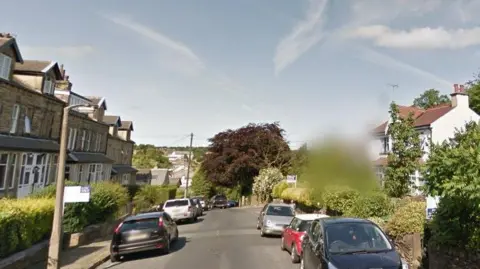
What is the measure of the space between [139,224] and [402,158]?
14351 mm

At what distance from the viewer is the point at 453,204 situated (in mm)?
7520

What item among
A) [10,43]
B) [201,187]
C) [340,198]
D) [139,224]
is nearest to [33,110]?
[10,43]

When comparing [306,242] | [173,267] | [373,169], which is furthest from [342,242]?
[373,169]

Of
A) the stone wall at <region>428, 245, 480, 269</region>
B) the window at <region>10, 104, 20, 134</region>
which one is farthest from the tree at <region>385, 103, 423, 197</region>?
the window at <region>10, 104, 20, 134</region>

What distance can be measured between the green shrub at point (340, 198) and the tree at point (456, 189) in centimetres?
828

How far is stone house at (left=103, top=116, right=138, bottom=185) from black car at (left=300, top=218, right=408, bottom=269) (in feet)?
128

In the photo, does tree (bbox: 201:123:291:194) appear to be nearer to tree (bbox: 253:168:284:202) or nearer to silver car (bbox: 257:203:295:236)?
tree (bbox: 253:168:284:202)

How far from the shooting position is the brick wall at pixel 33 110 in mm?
21578

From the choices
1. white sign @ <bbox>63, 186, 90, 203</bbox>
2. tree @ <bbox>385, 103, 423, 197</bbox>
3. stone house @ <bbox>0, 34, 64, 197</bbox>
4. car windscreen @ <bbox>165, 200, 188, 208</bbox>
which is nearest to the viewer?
white sign @ <bbox>63, 186, 90, 203</bbox>

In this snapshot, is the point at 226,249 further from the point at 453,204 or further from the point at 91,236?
the point at 453,204

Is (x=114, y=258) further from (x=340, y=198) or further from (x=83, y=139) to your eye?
(x=83, y=139)

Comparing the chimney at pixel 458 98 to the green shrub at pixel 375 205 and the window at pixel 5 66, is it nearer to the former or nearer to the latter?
the green shrub at pixel 375 205

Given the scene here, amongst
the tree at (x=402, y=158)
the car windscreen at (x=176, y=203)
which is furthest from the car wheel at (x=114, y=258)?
the tree at (x=402, y=158)

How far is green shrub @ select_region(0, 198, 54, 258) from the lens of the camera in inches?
383
